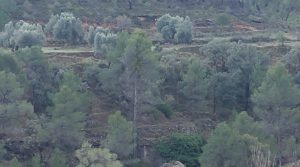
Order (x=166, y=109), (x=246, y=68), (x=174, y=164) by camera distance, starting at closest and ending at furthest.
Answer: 1. (x=174, y=164)
2. (x=166, y=109)
3. (x=246, y=68)

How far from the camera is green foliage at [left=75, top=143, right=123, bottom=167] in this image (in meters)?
43.9

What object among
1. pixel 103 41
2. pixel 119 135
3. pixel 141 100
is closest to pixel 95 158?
pixel 119 135

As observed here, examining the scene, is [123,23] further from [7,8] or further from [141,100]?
[141,100]

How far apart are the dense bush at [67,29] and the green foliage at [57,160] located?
956 inches

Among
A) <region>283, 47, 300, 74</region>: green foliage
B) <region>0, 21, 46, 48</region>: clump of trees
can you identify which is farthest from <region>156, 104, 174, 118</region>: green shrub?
<region>283, 47, 300, 74</region>: green foliage

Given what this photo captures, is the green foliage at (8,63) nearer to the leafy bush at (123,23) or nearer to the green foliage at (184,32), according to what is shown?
the green foliage at (184,32)

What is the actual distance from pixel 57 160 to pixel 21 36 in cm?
1935

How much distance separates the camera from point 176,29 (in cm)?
7312

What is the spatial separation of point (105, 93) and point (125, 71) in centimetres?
476

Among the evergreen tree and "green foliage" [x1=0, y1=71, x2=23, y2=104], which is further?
"green foliage" [x1=0, y1=71, x2=23, y2=104]

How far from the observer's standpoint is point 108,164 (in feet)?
145

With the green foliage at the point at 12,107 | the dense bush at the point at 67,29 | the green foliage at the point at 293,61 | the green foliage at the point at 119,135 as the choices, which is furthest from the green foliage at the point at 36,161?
the green foliage at the point at 293,61

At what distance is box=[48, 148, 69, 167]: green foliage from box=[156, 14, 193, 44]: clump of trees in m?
29.7

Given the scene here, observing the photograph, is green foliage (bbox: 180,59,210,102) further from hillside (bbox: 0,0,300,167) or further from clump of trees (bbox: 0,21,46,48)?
clump of trees (bbox: 0,21,46,48)
